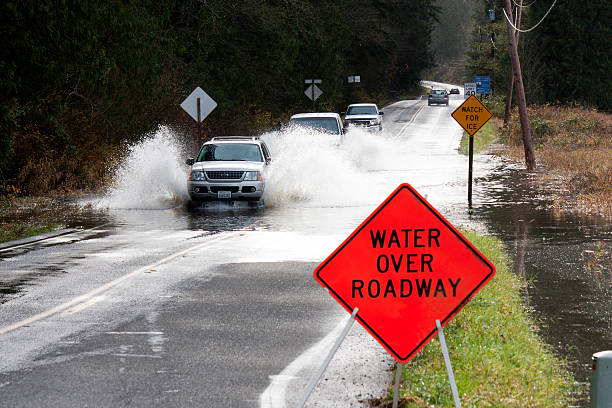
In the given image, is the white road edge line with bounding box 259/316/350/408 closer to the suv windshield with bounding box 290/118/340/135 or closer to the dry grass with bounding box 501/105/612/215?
the dry grass with bounding box 501/105/612/215

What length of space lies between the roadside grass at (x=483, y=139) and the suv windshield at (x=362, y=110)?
509cm

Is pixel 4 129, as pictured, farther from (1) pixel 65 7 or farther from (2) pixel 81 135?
(2) pixel 81 135

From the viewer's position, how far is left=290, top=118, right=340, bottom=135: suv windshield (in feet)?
105

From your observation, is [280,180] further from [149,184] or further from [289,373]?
[289,373]

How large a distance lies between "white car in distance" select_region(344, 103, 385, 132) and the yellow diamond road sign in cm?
2317

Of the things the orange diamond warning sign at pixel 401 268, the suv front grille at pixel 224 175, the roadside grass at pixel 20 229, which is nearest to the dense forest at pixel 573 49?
the suv front grille at pixel 224 175

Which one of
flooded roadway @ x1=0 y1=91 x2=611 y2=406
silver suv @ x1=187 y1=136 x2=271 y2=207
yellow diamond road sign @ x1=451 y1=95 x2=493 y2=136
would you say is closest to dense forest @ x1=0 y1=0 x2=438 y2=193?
flooded roadway @ x1=0 y1=91 x2=611 y2=406

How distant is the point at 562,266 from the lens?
12461 millimetres

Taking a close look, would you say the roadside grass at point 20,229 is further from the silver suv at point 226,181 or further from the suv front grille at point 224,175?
the suv front grille at point 224,175

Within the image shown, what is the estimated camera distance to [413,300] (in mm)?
6141

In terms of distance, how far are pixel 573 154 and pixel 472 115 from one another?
1559 centimetres

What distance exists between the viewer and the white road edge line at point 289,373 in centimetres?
627

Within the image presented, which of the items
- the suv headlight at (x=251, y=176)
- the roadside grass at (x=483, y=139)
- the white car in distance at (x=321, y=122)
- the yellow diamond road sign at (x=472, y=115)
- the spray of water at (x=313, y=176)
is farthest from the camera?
the roadside grass at (x=483, y=139)

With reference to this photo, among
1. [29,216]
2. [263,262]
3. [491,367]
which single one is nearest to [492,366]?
[491,367]
